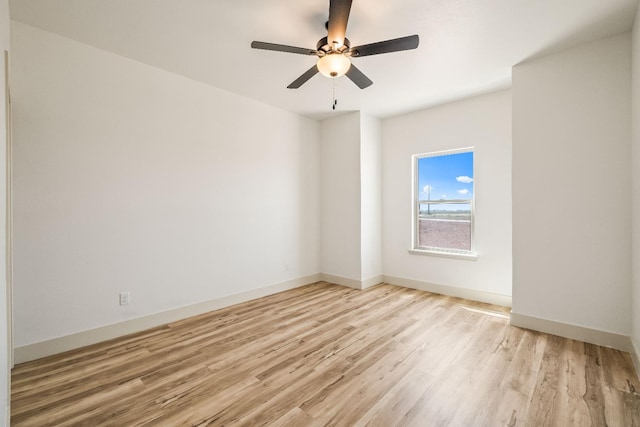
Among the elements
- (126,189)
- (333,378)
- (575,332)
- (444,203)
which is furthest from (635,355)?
(126,189)

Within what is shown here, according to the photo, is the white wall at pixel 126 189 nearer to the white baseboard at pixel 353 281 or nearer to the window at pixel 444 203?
the white baseboard at pixel 353 281

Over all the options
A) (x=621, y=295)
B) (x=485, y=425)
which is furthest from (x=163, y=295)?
(x=621, y=295)

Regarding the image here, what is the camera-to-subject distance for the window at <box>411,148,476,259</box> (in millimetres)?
4207

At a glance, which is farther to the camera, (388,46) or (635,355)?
(635,355)

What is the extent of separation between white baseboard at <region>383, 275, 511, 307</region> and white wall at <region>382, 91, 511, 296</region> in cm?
5

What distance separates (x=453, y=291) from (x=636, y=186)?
2.40 meters

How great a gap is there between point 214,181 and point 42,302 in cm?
201

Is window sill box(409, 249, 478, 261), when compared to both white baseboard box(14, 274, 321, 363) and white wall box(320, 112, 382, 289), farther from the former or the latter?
white baseboard box(14, 274, 321, 363)

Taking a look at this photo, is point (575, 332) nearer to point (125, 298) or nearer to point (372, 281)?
point (372, 281)

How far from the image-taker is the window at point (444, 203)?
4207 mm

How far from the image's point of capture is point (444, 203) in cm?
446

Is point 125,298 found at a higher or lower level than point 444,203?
lower

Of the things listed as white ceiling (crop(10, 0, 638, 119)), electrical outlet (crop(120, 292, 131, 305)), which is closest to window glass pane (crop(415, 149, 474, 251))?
white ceiling (crop(10, 0, 638, 119))

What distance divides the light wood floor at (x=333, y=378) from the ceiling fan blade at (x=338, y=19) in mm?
2573
